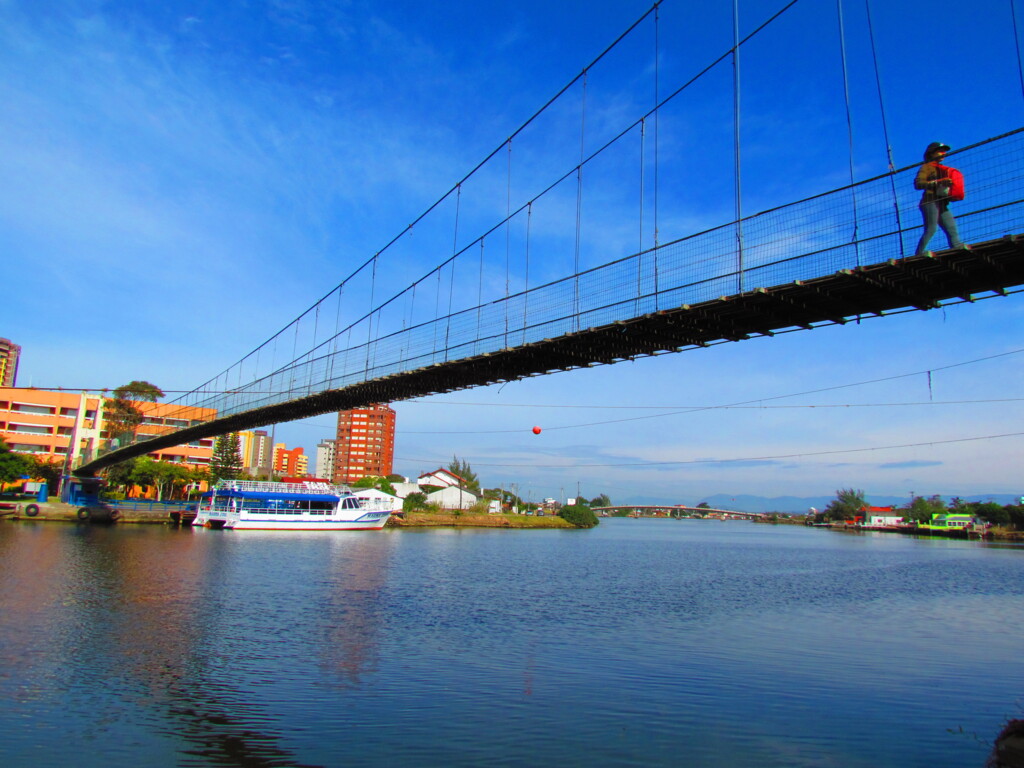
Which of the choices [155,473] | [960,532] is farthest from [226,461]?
[960,532]

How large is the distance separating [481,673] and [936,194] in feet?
34.1

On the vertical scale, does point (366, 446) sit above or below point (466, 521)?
above

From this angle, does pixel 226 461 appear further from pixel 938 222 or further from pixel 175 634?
pixel 938 222

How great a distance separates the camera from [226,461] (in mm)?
77375

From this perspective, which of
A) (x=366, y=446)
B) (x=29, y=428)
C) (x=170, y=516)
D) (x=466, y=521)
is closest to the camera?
(x=170, y=516)

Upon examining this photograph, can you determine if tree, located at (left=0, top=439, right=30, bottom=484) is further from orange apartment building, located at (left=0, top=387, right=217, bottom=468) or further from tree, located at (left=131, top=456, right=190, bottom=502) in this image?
orange apartment building, located at (left=0, top=387, right=217, bottom=468)

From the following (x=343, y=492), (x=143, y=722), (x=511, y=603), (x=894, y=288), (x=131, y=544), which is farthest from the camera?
(x=343, y=492)

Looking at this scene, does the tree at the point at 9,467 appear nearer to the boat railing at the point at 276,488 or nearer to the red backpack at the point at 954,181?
the boat railing at the point at 276,488

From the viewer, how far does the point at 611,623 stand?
16.9 metres

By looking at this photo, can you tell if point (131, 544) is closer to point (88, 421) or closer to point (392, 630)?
point (392, 630)

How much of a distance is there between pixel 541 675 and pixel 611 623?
5857mm

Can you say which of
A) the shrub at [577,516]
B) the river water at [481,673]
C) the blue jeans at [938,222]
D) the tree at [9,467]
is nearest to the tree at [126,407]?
the tree at [9,467]

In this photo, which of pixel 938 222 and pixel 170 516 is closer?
pixel 938 222

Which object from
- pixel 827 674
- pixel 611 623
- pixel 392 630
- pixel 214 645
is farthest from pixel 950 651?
pixel 214 645
